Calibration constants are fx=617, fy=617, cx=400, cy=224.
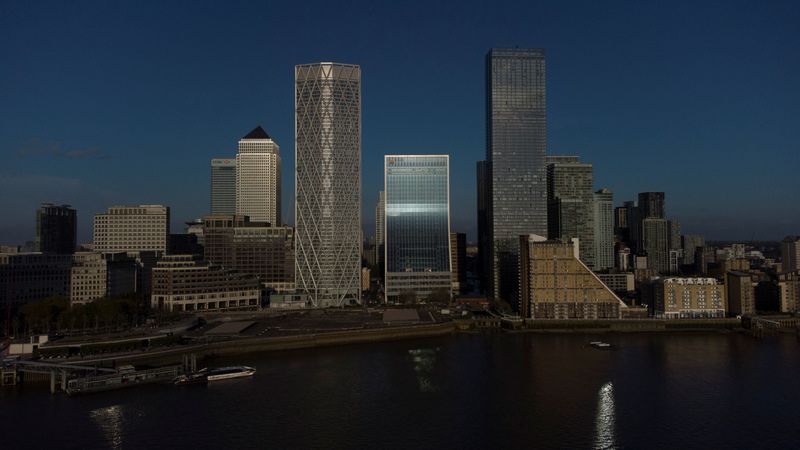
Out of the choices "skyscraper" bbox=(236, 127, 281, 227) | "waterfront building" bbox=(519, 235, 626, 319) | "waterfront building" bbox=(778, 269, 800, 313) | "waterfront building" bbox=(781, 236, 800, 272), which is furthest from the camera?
"skyscraper" bbox=(236, 127, 281, 227)

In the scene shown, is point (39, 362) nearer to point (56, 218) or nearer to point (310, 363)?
point (310, 363)

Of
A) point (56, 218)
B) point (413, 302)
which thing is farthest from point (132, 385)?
point (56, 218)

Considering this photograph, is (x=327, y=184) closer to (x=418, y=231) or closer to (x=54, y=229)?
(x=418, y=231)

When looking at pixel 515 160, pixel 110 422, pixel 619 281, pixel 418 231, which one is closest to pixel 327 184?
pixel 418 231

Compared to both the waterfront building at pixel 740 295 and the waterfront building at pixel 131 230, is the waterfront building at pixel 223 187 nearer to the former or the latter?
the waterfront building at pixel 131 230

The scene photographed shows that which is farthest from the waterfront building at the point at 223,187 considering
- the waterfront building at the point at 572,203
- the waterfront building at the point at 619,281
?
the waterfront building at the point at 619,281

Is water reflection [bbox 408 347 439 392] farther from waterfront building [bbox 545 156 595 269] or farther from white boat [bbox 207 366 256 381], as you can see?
waterfront building [bbox 545 156 595 269]

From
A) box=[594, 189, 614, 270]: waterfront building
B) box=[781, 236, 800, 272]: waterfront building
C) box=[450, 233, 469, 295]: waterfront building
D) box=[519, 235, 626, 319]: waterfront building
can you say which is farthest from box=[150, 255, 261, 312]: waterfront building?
box=[781, 236, 800, 272]: waterfront building
